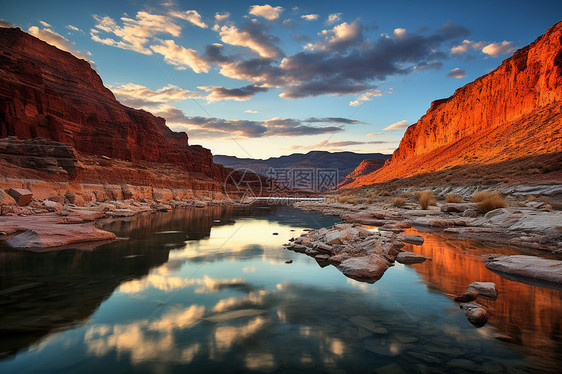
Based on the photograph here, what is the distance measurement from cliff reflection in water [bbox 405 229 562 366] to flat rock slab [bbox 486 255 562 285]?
31 cm

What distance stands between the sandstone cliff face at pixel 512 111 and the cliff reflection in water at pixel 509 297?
100 feet

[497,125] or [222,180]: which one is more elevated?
[497,125]

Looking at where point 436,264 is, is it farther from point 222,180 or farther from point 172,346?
point 222,180

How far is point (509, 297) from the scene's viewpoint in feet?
15.7

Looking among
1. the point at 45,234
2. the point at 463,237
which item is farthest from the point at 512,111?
the point at 45,234

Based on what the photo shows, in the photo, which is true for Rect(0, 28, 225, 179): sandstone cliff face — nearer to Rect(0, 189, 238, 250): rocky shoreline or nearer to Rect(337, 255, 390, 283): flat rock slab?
Rect(0, 189, 238, 250): rocky shoreline

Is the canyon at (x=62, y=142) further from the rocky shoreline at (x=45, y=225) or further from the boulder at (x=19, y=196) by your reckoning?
the rocky shoreline at (x=45, y=225)

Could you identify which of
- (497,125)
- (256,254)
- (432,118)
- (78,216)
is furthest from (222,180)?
(256,254)

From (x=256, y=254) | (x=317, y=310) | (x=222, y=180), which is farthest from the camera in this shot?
(x=222, y=180)

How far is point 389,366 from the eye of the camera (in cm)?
301

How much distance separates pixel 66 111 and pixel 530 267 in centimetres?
5647

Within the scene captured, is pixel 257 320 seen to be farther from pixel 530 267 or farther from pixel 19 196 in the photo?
pixel 19 196

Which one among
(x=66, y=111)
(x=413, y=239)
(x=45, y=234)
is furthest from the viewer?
(x=66, y=111)

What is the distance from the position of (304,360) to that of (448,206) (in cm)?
1680
